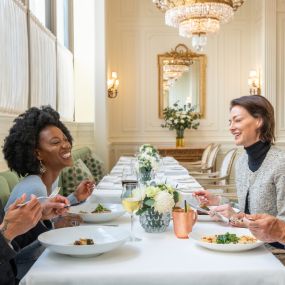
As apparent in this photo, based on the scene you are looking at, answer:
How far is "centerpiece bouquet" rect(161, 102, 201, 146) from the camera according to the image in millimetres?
8023

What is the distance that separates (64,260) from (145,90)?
Result: 6.97m

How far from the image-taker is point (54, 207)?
1.89 metres

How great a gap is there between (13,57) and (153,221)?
8.39 ft

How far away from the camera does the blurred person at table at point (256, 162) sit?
7.03ft

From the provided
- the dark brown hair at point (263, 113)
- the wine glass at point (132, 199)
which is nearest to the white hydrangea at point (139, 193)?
the wine glass at point (132, 199)

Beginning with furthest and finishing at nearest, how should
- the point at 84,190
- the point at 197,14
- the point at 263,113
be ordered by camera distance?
1. the point at 197,14
2. the point at 84,190
3. the point at 263,113

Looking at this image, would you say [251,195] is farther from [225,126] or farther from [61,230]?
[225,126]

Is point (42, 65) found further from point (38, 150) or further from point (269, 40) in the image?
point (269, 40)

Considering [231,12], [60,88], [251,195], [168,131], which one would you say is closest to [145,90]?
[168,131]

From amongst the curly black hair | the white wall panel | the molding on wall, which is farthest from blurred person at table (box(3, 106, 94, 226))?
the molding on wall

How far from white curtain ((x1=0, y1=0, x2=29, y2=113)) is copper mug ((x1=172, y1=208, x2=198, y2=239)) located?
89.6 inches

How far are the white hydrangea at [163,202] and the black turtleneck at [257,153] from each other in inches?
25.1

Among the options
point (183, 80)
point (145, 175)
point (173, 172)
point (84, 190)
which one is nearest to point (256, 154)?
point (84, 190)

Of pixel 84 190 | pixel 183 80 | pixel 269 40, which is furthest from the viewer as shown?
pixel 183 80
